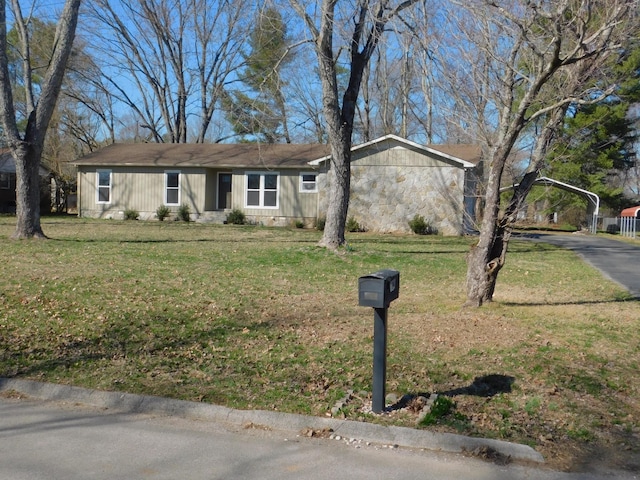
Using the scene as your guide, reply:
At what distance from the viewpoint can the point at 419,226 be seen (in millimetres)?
26500

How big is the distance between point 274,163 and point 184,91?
48.9 ft

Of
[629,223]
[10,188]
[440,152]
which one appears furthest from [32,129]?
[629,223]

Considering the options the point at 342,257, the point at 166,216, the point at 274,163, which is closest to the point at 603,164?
the point at 274,163

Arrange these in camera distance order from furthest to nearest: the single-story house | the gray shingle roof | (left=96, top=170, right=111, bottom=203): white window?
(left=96, top=170, right=111, bottom=203): white window → the gray shingle roof → the single-story house

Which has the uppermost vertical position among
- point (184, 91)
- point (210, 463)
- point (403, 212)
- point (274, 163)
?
point (184, 91)

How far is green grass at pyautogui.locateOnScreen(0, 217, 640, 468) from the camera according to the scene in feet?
18.9

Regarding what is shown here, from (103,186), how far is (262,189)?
8.21 m

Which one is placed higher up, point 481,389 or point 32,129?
point 32,129

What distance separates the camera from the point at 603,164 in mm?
36844

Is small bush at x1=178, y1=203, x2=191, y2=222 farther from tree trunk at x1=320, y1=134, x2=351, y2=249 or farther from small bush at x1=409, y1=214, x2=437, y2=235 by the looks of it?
tree trunk at x1=320, y1=134, x2=351, y2=249

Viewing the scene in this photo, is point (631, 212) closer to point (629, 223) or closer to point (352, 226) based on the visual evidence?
point (629, 223)

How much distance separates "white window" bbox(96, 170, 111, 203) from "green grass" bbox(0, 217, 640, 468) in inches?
769

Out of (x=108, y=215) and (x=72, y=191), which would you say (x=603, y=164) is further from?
(x=72, y=191)

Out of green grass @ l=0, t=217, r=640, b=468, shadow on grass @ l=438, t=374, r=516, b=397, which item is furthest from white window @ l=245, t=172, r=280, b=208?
shadow on grass @ l=438, t=374, r=516, b=397
